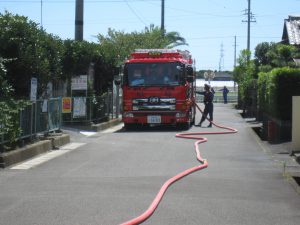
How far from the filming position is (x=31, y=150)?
47.9 ft

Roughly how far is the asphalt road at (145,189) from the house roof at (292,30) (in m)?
23.9

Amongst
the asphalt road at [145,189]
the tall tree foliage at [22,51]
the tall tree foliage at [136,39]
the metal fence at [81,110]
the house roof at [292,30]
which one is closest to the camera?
the asphalt road at [145,189]

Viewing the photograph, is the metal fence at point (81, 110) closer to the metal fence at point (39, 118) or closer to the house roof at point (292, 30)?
the metal fence at point (39, 118)

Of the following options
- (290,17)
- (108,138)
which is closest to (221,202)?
(108,138)

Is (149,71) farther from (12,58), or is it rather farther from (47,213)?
(47,213)

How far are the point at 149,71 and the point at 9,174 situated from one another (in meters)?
12.0

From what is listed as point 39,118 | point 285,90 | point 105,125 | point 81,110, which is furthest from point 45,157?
point 105,125

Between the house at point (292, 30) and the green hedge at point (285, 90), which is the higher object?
the house at point (292, 30)

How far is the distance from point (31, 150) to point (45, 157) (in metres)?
0.40

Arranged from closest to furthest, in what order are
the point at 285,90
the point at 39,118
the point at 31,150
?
the point at 31,150
the point at 39,118
the point at 285,90

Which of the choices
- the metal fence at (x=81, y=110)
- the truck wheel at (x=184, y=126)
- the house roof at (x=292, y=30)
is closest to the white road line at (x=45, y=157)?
the metal fence at (x=81, y=110)

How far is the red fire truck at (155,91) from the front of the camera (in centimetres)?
2291

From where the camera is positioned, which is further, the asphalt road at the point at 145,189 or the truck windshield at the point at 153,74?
the truck windshield at the point at 153,74

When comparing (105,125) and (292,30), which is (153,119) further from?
(292,30)
